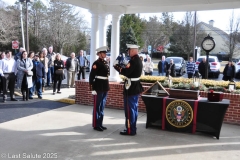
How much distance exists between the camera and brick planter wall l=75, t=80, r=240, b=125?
618 centimetres

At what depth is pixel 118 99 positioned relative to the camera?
742 centimetres

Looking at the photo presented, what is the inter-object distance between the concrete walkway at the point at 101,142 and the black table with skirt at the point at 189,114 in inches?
6.1

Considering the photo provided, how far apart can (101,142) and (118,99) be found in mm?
2766

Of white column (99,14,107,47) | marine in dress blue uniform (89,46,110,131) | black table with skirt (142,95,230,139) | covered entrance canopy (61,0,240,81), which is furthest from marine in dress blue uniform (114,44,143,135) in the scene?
white column (99,14,107,47)

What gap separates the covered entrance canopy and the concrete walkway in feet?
9.72

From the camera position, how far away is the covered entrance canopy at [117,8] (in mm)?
7168

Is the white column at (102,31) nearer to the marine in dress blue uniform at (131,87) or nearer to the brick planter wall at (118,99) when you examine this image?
the brick planter wall at (118,99)

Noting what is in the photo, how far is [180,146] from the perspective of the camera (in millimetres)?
4645

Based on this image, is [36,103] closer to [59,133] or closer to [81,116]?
[81,116]

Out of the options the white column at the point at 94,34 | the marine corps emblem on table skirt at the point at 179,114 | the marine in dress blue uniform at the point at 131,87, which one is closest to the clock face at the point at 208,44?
the white column at the point at 94,34

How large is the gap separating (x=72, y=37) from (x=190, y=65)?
20.0 metres

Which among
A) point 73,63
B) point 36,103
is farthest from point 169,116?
point 73,63

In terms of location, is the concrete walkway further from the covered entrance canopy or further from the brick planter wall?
the covered entrance canopy

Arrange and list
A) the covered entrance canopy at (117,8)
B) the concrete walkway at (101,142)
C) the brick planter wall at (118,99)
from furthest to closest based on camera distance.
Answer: the covered entrance canopy at (117,8) → the brick planter wall at (118,99) → the concrete walkway at (101,142)
